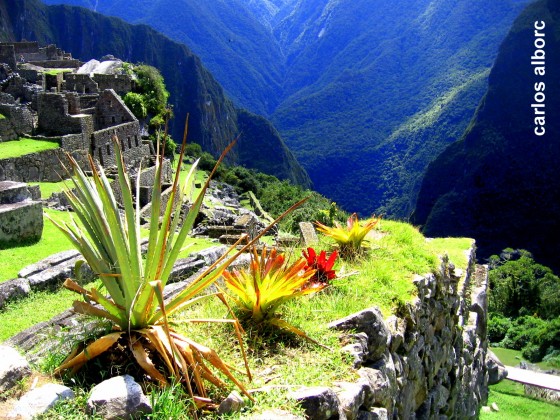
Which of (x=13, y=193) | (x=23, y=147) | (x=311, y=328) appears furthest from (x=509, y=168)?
(x=311, y=328)

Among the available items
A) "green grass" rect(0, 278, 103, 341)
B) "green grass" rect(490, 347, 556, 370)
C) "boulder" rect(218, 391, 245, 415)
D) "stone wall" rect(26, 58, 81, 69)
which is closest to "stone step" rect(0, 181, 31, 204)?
"green grass" rect(0, 278, 103, 341)

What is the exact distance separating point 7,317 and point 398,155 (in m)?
114

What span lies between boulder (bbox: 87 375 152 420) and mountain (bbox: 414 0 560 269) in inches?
3299

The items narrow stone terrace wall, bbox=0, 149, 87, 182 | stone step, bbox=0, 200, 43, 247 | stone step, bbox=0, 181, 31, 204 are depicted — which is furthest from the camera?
narrow stone terrace wall, bbox=0, 149, 87, 182

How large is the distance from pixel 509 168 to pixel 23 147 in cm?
8453

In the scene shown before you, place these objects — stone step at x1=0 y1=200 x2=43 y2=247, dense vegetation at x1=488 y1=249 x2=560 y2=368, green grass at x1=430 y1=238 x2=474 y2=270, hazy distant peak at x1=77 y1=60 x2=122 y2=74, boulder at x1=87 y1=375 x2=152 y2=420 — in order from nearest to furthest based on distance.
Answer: boulder at x1=87 y1=375 x2=152 y2=420 → stone step at x1=0 y1=200 x2=43 y2=247 → green grass at x1=430 y1=238 x2=474 y2=270 → dense vegetation at x1=488 y1=249 x2=560 y2=368 → hazy distant peak at x1=77 y1=60 x2=122 y2=74

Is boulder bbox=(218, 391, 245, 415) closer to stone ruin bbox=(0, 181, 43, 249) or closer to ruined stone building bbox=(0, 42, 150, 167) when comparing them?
stone ruin bbox=(0, 181, 43, 249)

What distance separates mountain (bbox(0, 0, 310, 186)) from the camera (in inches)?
4990

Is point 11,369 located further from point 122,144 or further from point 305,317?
point 122,144

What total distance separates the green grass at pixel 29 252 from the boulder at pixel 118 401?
562 centimetres

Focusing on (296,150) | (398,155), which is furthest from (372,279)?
(296,150)

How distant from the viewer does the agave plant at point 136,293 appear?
361 centimetres

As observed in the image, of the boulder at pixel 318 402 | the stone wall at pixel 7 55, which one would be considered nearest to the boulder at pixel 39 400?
the boulder at pixel 318 402

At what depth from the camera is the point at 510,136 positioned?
9719 centimetres
